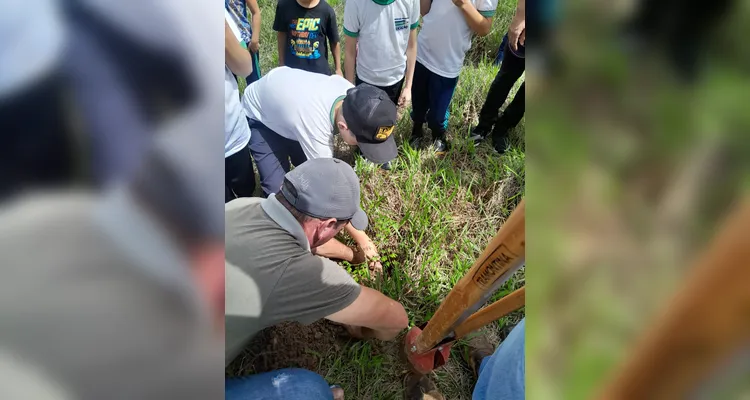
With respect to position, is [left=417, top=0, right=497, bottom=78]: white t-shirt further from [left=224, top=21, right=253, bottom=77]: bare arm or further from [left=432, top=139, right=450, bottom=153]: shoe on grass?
[left=224, top=21, right=253, bottom=77]: bare arm

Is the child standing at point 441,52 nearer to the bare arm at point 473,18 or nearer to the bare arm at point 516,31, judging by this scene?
the bare arm at point 473,18

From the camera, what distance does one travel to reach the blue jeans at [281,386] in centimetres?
117

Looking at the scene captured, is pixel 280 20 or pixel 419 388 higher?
pixel 280 20

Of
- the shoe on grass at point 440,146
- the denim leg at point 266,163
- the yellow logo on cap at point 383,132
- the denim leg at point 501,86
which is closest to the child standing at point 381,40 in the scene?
the shoe on grass at point 440,146

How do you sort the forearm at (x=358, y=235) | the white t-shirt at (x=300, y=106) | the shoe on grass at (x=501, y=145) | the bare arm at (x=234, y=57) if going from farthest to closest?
1. the shoe on grass at (x=501, y=145)
2. the forearm at (x=358, y=235)
3. the white t-shirt at (x=300, y=106)
4. the bare arm at (x=234, y=57)

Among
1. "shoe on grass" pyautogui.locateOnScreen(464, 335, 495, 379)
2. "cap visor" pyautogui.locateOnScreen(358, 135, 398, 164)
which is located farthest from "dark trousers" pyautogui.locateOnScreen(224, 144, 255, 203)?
"shoe on grass" pyautogui.locateOnScreen(464, 335, 495, 379)

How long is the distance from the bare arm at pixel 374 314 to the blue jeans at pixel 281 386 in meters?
0.23

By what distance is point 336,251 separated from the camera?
2.12 m

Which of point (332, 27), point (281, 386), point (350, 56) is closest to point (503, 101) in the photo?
point (350, 56)

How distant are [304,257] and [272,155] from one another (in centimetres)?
111

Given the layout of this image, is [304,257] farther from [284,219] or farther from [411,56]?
[411,56]

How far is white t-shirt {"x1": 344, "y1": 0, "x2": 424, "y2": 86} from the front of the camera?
7.94 feet
